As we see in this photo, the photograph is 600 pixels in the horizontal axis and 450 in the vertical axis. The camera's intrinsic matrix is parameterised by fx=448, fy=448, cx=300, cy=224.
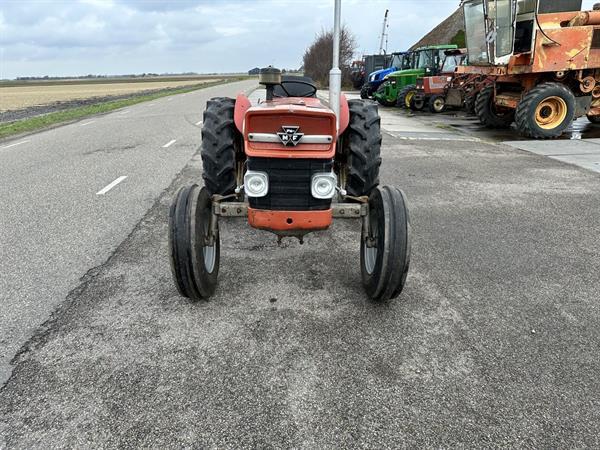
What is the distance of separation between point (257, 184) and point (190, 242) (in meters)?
0.62

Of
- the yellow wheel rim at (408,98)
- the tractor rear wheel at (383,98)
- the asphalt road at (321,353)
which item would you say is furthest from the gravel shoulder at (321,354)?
the tractor rear wheel at (383,98)

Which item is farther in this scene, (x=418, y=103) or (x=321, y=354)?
(x=418, y=103)

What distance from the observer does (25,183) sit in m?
7.20

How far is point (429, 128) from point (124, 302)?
41.1 ft

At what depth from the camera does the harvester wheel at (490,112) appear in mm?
13398

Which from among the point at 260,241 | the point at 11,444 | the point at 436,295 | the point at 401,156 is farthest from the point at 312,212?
the point at 401,156

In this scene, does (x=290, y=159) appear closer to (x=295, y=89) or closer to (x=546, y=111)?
(x=295, y=89)

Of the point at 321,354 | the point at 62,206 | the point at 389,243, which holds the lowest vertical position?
the point at 321,354

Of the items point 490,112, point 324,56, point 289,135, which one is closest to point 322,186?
point 289,135

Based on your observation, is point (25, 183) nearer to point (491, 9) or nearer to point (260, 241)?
point (260, 241)

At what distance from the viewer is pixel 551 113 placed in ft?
37.4

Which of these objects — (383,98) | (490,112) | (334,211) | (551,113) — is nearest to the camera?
(334,211)

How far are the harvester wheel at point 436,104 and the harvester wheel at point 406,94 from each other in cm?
99

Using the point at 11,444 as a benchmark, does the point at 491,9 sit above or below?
above
